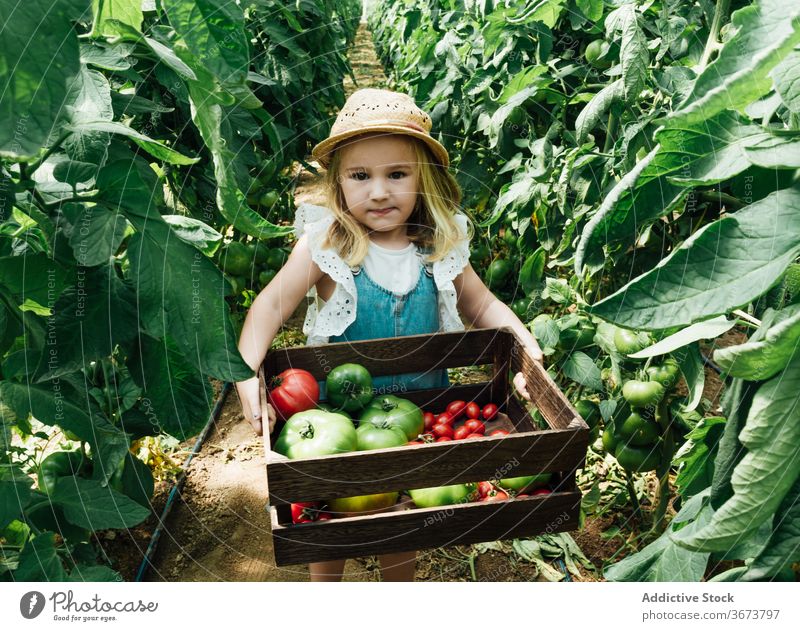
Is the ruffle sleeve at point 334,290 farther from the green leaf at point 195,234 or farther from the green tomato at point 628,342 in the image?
the green leaf at point 195,234

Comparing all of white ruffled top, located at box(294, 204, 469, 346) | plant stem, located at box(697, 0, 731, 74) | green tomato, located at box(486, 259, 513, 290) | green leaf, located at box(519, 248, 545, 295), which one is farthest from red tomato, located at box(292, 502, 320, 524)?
green tomato, located at box(486, 259, 513, 290)

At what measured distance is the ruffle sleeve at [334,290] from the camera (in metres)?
2.19

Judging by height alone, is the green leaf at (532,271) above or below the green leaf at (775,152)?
below

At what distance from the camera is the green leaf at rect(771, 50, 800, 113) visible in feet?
2.59

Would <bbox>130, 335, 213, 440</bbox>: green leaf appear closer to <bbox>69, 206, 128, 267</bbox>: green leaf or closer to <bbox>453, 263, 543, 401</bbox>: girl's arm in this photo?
<bbox>69, 206, 128, 267</bbox>: green leaf

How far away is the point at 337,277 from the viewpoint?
218 centimetres

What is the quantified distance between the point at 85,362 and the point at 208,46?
73 cm

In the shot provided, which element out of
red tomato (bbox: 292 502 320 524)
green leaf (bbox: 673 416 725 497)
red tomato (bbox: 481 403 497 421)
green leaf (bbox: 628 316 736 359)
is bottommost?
red tomato (bbox: 481 403 497 421)

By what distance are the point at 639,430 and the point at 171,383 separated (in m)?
1.31

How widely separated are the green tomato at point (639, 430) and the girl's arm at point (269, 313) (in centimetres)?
102

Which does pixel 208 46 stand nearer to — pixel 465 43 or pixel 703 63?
pixel 703 63

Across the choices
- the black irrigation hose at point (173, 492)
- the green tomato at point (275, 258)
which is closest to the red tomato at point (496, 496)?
the black irrigation hose at point (173, 492)

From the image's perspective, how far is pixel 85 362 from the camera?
53.9 inches

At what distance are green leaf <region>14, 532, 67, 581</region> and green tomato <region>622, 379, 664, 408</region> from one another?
1.45 metres
